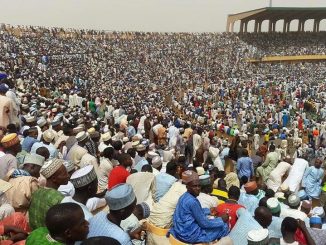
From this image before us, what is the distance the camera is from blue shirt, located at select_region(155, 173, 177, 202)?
5.49 m

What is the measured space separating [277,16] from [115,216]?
4867 cm

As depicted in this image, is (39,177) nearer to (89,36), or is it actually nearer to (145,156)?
(145,156)

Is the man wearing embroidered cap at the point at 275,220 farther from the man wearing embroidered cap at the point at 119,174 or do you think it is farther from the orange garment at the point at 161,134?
the orange garment at the point at 161,134

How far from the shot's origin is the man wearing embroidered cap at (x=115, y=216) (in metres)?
3.25

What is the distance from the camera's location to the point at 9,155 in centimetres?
517

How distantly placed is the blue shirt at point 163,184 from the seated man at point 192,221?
1.05 m

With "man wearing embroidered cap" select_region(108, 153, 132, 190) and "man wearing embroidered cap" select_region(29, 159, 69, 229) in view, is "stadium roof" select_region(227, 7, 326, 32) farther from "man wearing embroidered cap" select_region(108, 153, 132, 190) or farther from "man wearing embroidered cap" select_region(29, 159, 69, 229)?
"man wearing embroidered cap" select_region(29, 159, 69, 229)

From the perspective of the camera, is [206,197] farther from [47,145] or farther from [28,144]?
[28,144]

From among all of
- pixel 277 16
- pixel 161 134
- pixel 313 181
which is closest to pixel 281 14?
pixel 277 16

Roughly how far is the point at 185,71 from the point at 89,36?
30.2 ft

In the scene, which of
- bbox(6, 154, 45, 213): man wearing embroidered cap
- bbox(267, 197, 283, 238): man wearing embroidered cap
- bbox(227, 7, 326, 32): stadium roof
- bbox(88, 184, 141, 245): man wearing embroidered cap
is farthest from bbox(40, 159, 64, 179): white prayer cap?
bbox(227, 7, 326, 32): stadium roof

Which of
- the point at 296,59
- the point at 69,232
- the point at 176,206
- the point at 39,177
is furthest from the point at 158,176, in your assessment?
the point at 296,59

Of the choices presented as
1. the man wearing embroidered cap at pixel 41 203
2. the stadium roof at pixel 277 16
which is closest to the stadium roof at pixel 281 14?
the stadium roof at pixel 277 16

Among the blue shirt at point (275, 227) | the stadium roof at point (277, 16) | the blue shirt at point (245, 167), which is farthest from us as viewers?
the stadium roof at point (277, 16)
